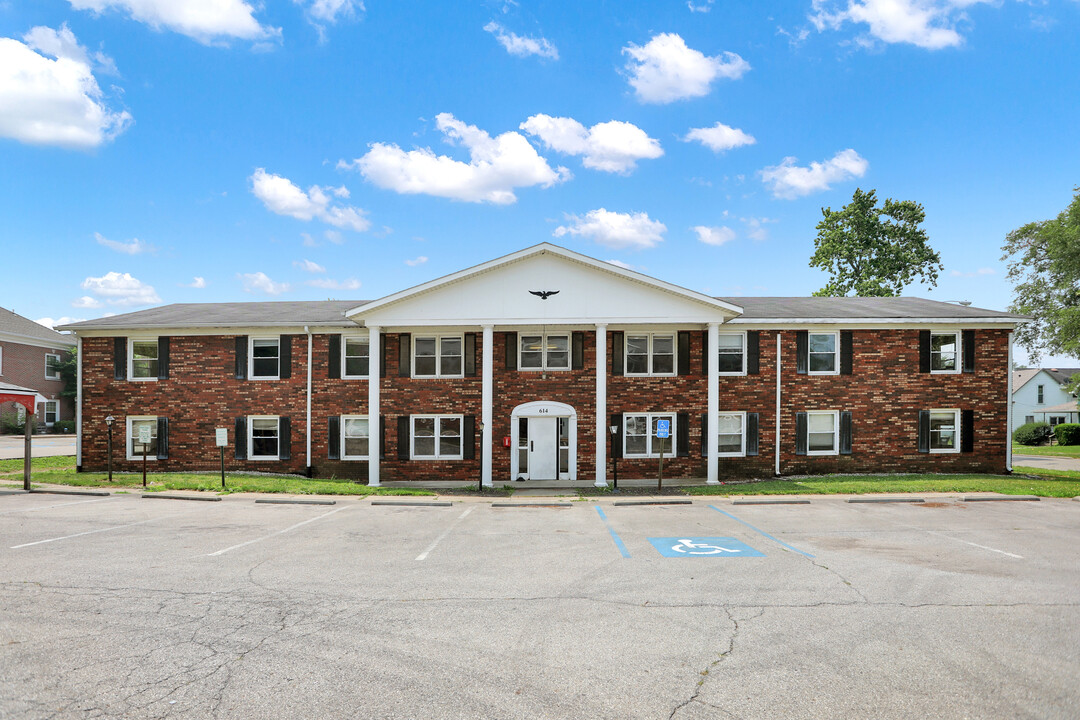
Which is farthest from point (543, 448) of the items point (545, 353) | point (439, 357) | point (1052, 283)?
point (1052, 283)

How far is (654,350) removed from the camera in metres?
21.6

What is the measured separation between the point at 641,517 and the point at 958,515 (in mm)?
7702

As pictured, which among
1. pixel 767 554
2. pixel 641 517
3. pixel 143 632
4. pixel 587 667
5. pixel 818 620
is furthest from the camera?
pixel 641 517

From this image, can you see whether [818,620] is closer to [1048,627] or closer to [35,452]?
[1048,627]

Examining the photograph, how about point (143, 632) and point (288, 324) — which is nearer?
point (143, 632)

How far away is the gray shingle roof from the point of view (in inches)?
1691

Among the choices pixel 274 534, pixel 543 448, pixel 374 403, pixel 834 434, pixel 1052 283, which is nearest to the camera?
pixel 274 534

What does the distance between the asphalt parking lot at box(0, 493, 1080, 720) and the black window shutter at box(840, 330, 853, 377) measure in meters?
8.95

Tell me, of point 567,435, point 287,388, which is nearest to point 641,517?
Answer: point 567,435

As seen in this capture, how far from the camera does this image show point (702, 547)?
11.4 m

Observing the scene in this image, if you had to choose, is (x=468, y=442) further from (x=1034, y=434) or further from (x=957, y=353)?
(x=1034, y=434)

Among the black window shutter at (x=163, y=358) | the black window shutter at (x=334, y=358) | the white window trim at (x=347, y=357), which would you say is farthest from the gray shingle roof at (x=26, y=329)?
the white window trim at (x=347, y=357)

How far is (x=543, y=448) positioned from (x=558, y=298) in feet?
17.2

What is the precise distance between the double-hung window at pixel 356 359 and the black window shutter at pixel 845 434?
55.2ft
